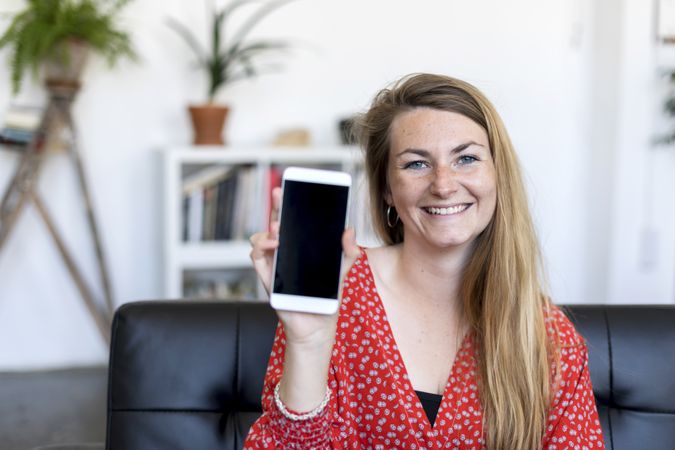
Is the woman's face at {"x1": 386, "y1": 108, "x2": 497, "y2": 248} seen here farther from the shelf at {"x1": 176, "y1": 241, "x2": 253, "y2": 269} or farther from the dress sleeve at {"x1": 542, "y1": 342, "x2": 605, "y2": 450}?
the shelf at {"x1": 176, "y1": 241, "x2": 253, "y2": 269}

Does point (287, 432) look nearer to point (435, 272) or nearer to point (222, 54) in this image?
point (435, 272)

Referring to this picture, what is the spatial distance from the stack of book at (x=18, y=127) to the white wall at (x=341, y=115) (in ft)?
0.58

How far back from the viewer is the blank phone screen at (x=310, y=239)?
1.12m

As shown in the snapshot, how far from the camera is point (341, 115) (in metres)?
4.07

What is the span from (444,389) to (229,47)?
2.70 meters

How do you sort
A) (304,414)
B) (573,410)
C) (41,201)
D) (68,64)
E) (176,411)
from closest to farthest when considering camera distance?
(304,414), (573,410), (176,411), (68,64), (41,201)

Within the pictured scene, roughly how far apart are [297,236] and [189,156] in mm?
2525

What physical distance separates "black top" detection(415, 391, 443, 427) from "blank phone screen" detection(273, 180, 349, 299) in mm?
443

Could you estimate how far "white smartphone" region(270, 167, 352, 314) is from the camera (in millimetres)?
1120

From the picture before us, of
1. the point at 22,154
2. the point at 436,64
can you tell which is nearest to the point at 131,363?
the point at 22,154

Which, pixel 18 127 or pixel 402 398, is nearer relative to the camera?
pixel 402 398

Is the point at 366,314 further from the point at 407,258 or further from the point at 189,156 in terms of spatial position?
the point at 189,156

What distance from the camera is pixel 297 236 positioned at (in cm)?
113

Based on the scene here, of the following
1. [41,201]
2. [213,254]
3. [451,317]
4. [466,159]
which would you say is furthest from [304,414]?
[41,201]
